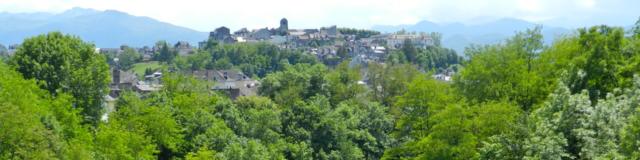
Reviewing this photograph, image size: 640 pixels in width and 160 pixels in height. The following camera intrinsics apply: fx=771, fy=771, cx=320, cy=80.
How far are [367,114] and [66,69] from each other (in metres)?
17.6

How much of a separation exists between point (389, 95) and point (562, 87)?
3649 cm

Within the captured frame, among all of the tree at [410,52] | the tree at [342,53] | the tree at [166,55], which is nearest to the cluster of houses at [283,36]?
the tree at [342,53]

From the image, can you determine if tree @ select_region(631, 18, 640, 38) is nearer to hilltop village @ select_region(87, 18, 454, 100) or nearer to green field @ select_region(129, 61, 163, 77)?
hilltop village @ select_region(87, 18, 454, 100)

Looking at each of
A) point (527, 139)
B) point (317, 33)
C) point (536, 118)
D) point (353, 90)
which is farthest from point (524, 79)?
point (317, 33)

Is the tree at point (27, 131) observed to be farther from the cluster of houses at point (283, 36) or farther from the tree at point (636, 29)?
the cluster of houses at point (283, 36)

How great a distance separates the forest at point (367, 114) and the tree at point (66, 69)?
0.06 metres

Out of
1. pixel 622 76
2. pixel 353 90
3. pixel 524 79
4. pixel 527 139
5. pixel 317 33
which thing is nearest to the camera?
pixel 527 139

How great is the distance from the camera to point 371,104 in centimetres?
4741

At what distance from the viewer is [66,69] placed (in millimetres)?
37094

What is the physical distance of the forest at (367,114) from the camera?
19.2 meters

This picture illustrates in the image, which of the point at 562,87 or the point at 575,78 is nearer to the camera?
the point at 562,87

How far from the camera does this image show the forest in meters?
19.2

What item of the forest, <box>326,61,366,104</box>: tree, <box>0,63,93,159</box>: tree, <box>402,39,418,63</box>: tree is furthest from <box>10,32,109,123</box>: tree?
<box>402,39,418,63</box>: tree

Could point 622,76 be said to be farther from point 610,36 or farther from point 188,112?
point 188,112
